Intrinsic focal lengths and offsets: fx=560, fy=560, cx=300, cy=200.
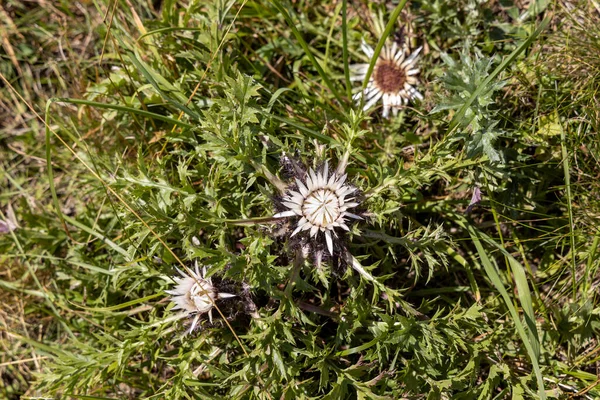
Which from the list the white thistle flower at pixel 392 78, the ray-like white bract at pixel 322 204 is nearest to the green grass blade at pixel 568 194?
the white thistle flower at pixel 392 78

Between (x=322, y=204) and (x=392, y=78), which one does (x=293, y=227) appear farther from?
(x=392, y=78)

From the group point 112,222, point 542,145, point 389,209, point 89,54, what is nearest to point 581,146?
point 542,145

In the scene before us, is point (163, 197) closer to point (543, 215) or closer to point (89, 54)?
point (89, 54)

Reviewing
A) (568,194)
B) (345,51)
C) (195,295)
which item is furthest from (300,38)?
(568,194)

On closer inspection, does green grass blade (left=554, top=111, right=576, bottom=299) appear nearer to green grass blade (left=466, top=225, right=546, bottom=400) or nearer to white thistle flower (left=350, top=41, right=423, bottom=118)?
green grass blade (left=466, top=225, right=546, bottom=400)

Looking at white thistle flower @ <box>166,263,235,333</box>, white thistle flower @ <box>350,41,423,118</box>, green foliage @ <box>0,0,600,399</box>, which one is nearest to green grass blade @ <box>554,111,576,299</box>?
green foliage @ <box>0,0,600,399</box>
